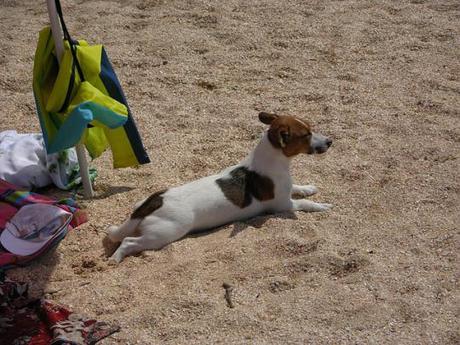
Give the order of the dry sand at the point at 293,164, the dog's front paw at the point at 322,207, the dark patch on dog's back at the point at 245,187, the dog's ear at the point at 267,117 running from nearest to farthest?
the dry sand at the point at 293,164
the dark patch on dog's back at the point at 245,187
the dog's front paw at the point at 322,207
the dog's ear at the point at 267,117

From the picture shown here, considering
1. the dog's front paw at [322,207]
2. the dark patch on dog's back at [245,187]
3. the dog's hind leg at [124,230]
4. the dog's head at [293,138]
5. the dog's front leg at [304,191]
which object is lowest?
the dog's hind leg at [124,230]

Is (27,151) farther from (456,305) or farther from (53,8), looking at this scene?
(456,305)

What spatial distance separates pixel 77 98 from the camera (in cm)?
422

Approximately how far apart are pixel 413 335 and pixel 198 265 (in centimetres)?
116

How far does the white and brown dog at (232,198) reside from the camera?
4.12 meters

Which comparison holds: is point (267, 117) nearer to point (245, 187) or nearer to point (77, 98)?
point (245, 187)

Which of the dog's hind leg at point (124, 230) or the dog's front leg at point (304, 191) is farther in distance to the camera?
the dog's front leg at point (304, 191)

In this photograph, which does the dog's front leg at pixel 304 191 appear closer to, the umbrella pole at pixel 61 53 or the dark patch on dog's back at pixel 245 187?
the dark patch on dog's back at pixel 245 187

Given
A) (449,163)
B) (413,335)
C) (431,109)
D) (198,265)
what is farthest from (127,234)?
(431,109)

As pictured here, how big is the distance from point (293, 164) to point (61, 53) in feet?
5.50

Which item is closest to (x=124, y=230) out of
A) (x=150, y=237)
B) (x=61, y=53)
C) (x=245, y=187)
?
(x=150, y=237)

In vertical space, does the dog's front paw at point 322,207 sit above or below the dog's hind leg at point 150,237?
above

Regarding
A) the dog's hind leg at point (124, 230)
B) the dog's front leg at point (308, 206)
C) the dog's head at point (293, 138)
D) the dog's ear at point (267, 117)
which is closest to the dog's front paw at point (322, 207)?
the dog's front leg at point (308, 206)

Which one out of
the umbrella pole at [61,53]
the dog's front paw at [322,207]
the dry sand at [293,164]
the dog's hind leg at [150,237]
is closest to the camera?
the dry sand at [293,164]
